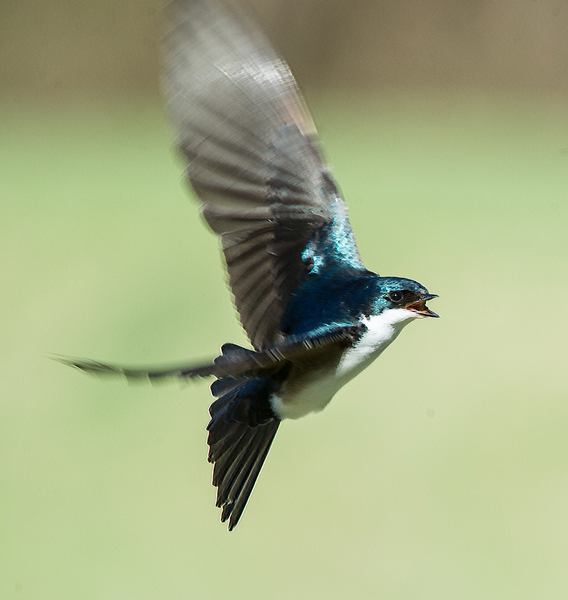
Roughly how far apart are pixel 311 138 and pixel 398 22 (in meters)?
4.55

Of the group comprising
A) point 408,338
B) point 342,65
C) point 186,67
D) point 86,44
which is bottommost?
point 408,338

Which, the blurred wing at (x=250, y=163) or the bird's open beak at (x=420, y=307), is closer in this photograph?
the bird's open beak at (x=420, y=307)

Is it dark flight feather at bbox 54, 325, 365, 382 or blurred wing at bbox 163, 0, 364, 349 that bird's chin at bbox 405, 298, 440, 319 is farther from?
blurred wing at bbox 163, 0, 364, 349

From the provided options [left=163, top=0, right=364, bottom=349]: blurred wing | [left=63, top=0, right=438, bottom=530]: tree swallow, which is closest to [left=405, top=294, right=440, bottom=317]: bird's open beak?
[left=63, top=0, right=438, bottom=530]: tree swallow

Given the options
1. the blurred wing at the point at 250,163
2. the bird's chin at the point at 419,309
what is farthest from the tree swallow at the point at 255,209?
the bird's chin at the point at 419,309

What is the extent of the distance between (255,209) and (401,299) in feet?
1.07

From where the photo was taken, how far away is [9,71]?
604cm

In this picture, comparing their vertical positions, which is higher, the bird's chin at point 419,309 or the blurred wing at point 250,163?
the blurred wing at point 250,163

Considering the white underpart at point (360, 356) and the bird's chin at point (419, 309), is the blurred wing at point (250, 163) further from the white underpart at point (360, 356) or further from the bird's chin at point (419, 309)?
the bird's chin at point (419, 309)

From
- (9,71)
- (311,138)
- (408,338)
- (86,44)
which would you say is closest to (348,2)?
(86,44)

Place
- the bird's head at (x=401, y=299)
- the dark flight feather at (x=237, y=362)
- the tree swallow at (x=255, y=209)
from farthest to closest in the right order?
1. the tree swallow at (x=255, y=209)
2. the bird's head at (x=401, y=299)
3. the dark flight feather at (x=237, y=362)

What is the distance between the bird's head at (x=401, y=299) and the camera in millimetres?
1200

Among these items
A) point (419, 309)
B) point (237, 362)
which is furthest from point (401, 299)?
point (237, 362)

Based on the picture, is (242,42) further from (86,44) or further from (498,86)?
(498,86)
